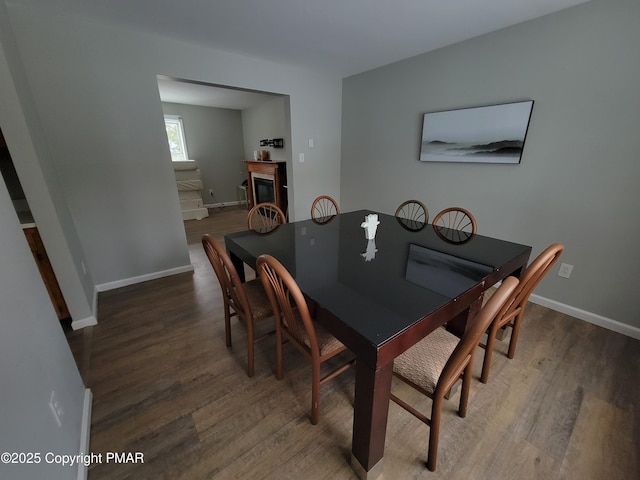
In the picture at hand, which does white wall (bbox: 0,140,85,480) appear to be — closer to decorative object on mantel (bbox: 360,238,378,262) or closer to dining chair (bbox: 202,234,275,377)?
dining chair (bbox: 202,234,275,377)

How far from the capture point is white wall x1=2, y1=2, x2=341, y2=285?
2.02 metres

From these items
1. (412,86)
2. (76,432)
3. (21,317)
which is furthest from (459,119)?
(76,432)

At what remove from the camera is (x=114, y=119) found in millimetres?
2307

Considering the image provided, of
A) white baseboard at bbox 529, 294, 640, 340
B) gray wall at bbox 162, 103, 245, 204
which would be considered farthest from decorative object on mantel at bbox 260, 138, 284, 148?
white baseboard at bbox 529, 294, 640, 340

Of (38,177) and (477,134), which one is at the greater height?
(477,134)

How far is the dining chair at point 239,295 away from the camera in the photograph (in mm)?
1360

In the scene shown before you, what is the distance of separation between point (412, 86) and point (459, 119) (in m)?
0.71

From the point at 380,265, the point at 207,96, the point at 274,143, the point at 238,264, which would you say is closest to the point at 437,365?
the point at 380,265

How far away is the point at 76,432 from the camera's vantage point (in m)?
1.15

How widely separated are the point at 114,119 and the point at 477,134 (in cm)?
328

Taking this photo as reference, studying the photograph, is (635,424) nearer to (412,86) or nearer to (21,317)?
(21,317)

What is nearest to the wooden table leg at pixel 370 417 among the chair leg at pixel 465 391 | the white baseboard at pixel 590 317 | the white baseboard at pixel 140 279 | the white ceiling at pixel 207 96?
the chair leg at pixel 465 391

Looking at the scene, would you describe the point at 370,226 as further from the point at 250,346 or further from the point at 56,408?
the point at 56,408

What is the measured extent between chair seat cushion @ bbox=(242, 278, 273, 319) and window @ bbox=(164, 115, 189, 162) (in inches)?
217
